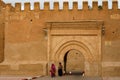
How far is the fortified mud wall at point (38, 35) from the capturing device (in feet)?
85.1

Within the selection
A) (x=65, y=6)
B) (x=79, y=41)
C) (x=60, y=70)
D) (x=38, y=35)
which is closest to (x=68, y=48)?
(x=79, y=41)

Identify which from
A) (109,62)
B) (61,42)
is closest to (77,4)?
(61,42)

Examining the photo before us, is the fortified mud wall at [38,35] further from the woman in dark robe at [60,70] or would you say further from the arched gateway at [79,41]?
the woman in dark robe at [60,70]

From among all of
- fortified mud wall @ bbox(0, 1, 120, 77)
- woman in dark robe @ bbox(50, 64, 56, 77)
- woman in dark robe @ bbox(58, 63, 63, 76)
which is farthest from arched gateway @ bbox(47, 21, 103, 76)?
woman in dark robe @ bbox(50, 64, 56, 77)

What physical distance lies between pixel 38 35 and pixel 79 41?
278cm

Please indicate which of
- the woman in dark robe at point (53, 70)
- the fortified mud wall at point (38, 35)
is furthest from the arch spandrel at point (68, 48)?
the woman in dark robe at point (53, 70)

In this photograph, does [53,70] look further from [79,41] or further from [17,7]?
[17,7]

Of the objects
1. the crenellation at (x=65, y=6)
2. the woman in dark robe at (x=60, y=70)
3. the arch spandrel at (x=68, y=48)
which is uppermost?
the crenellation at (x=65, y=6)

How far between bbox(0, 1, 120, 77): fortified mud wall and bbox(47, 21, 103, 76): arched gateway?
14.8 inches

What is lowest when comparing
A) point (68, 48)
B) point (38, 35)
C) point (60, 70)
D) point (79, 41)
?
point (60, 70)

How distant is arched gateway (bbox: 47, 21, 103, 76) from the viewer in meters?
26.0

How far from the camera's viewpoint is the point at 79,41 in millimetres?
26266

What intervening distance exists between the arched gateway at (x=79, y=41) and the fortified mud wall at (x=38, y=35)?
0.38 meters

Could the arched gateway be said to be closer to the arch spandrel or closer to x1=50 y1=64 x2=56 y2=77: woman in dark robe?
the arch spandrel
